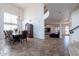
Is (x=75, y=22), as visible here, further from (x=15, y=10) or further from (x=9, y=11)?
(x=9, y=11)

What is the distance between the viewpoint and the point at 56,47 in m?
3.54

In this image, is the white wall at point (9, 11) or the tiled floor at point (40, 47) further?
the tiled floor at point (40, 47)

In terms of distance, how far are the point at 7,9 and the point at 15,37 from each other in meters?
0.86

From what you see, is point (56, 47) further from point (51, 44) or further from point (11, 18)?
point (11, 18)

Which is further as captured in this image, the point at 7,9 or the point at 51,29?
the point at 51,29

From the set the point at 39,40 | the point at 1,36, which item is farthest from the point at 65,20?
the point at 1,36

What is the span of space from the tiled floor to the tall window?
0.49m

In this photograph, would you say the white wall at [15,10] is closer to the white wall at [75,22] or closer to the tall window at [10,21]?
the tall window at [10,21]

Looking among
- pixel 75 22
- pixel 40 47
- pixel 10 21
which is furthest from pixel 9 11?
pixel 75 22

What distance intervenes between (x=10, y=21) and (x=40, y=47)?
117 centimetres

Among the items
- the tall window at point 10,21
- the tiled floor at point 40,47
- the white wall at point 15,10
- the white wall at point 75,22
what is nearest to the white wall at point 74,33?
the white wall at point 75,22

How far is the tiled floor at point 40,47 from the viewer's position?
117 inches

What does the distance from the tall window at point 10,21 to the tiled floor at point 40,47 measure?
1.62ft

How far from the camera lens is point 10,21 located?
9.37 feet
